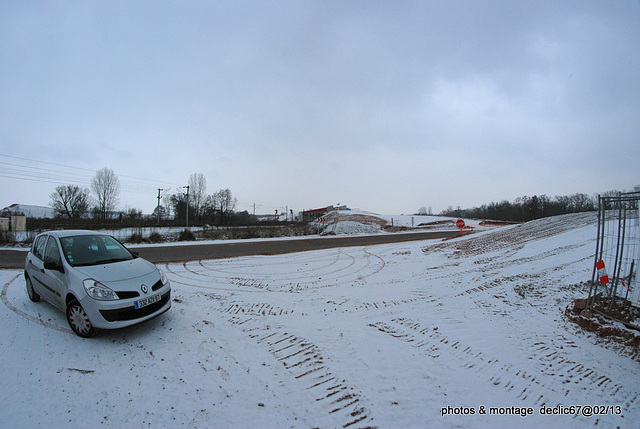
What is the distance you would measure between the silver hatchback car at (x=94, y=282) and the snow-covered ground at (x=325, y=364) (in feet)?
1.28

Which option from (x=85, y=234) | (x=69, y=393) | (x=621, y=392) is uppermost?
(x=85, y=234)

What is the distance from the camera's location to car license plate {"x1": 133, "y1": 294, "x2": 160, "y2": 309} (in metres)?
4.54

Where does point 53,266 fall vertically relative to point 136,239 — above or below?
above

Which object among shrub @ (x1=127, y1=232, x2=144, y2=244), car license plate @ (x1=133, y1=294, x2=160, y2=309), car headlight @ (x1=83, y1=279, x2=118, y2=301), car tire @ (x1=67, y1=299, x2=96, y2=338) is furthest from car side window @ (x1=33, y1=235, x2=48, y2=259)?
shrub @ (x1=127, y1=232, x2=144, y2=244)

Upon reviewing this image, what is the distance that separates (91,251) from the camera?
543 centimetres

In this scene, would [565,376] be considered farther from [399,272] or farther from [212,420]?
[399,272]

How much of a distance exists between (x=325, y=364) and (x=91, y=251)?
4.98 metres

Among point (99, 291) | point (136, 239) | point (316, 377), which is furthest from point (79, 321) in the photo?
point (136, 239)

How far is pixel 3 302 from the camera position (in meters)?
6.19

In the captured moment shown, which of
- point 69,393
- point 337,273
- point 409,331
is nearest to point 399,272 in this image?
point 337,273

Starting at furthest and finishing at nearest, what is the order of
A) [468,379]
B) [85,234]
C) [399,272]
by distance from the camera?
[399,272] < [85,234] < [468,379]

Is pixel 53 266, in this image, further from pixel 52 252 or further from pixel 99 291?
pixel 99 291

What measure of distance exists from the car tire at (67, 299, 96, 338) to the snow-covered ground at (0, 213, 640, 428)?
5.7 inches

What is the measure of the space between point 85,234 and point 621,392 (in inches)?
365
